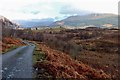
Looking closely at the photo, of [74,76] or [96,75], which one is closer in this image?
A: [74,76]

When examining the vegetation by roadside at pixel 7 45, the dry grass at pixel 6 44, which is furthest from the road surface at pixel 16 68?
the dry grass at pixel 6 44

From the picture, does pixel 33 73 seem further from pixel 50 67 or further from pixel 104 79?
pixel 104 79

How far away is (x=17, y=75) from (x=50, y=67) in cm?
438

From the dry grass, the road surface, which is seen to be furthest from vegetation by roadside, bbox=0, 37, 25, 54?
the road surface

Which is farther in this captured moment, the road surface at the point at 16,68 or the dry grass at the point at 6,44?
the dry grass at the point at 6,44

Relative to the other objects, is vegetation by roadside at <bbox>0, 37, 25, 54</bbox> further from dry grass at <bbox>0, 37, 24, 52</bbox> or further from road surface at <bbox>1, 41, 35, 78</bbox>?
road surface at <bbox>1, 41, 35, 78</bbox>

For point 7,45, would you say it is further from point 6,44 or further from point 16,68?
point 16,68

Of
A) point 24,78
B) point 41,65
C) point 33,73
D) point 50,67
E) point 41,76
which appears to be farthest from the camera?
point 41,65

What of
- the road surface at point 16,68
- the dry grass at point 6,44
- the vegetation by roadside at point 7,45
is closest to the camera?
the road surface at point 16,68

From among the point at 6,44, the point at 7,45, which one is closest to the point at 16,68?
the point at 7,45

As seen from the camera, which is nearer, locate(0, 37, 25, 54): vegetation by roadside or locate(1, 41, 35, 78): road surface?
locate(1, 41, 35, 78): road surface

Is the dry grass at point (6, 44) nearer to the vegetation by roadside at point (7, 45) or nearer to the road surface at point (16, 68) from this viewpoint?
the vegetation by roadside at point (7, 45)

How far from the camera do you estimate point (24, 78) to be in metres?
20.7

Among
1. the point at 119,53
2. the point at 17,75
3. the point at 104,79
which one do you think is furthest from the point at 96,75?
the point at 119,53
